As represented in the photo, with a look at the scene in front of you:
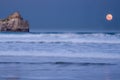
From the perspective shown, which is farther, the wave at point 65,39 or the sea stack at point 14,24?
the sea stack at point 14,24

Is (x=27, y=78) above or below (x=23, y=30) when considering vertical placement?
above

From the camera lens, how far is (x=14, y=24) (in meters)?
73.5

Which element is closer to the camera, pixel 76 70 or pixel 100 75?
pixel 100 75

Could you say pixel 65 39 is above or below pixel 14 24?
above

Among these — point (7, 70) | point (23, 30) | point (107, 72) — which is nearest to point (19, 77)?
point (7, 70)

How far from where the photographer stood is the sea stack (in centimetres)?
7201

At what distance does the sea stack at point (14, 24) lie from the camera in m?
72.0

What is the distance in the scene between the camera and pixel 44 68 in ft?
40.0

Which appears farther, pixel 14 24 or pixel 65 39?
pixel 14 24

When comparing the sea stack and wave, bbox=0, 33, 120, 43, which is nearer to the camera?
wave, bbox=0, 33, 120, 43

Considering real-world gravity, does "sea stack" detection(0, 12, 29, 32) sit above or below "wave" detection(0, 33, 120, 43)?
below

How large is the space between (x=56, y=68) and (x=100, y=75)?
2.11 meters

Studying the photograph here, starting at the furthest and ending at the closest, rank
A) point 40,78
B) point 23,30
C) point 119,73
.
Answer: point 23,30
point 119,73
point 40,78

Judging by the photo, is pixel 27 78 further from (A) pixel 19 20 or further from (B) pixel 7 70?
(A) pixel 19 20
